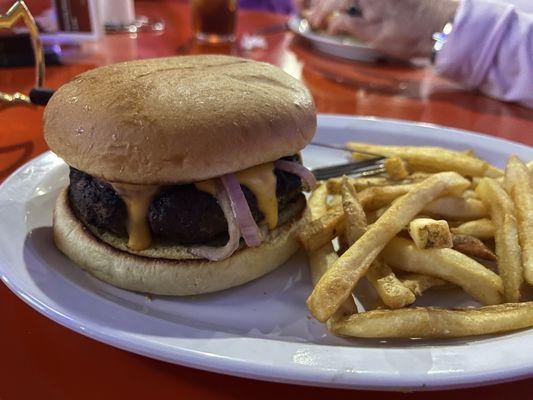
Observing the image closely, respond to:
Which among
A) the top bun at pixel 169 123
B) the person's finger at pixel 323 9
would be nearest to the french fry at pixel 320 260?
the top bun at pixel 169 123

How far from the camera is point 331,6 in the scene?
158 inches

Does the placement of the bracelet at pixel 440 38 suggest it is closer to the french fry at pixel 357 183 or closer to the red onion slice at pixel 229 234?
the french fry at pixel 357 183

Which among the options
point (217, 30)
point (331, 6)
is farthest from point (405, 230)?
point (217, 30)

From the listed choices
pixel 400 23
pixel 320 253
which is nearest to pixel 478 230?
pixel 320 253

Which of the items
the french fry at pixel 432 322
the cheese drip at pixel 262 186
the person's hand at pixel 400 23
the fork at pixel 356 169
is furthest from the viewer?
the person's hand at pixel 400 23

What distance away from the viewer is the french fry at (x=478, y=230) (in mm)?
1667

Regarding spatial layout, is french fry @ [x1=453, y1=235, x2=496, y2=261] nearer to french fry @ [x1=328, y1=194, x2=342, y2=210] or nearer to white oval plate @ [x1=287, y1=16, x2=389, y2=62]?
french fry @ [x1=328, y1=194, x2=342, y2=210]

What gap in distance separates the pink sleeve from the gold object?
2.53 metres

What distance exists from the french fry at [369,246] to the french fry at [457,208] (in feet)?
0.11

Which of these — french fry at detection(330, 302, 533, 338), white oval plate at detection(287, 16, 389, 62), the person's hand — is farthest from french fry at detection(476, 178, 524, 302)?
white oval plate at detection(287, 16, 389, 62)

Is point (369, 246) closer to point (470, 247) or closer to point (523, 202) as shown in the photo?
point (470, 247)

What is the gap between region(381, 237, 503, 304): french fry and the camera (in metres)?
1.44

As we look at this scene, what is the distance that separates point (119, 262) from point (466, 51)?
2854mm

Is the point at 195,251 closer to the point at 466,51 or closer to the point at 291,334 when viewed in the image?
the point at 291,334
